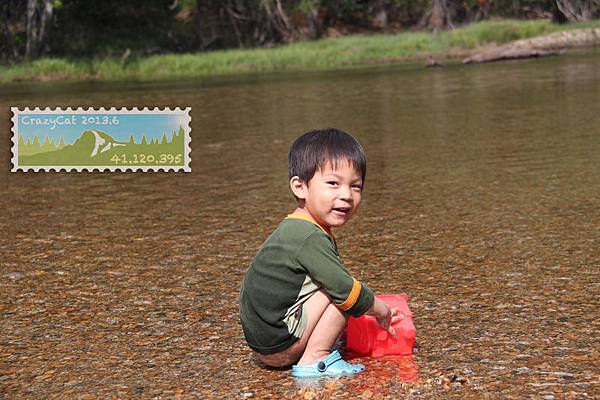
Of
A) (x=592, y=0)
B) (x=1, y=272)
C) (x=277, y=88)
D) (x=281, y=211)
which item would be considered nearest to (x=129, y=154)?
(x=281, y=211)

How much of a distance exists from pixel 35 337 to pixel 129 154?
204 inches

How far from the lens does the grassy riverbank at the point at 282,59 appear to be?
3186cm

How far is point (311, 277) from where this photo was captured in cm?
325

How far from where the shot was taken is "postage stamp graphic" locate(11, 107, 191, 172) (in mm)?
8477

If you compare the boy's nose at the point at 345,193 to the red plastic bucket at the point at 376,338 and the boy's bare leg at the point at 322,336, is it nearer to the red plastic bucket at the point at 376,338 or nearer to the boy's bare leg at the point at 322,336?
the boy's bare leg at the point at 322,336

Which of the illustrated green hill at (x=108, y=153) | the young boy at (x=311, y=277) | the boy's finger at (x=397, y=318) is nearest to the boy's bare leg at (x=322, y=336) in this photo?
the young boy at (x=311, y=277)

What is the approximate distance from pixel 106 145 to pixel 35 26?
2939cm

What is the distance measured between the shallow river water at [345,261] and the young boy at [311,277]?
13 cm

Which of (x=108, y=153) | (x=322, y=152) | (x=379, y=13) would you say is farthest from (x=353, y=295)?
(x=379, y=13)

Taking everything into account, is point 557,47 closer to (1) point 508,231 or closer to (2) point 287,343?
(1) point 508,231

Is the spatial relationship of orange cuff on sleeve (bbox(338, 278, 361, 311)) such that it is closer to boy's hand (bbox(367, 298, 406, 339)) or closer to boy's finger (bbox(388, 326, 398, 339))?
boy's hand (bbox(367, 298, 406, 339))

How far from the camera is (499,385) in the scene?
10.3 feet

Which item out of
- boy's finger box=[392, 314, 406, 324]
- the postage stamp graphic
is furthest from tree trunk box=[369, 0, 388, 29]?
boy's finger box=[392, 314, 406, 324]

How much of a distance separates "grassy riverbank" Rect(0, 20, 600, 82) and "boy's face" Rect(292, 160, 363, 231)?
2741cm
